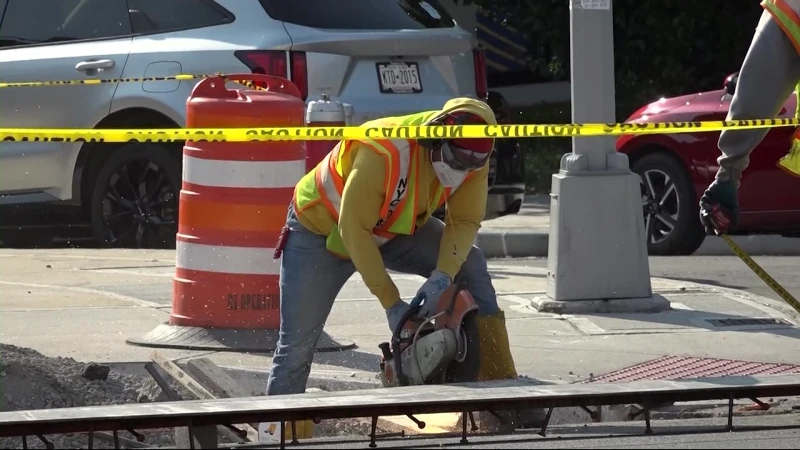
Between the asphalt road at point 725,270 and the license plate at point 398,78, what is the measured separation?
1.70 meters

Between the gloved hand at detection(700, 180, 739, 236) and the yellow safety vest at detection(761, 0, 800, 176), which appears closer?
the yellow safety vest at detection(761, 0, 800, 176)

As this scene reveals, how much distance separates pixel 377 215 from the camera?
561cm

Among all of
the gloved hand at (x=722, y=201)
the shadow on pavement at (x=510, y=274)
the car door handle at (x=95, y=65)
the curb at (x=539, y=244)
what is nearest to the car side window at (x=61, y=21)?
the car door handle at (x=95, y=65)

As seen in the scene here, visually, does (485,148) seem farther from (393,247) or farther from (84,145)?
(84,145)

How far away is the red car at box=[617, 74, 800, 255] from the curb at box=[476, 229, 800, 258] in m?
0.12

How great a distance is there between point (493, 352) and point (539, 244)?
17.1ft

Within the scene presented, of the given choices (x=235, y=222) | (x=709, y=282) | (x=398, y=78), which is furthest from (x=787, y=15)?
(x=709, y=282)

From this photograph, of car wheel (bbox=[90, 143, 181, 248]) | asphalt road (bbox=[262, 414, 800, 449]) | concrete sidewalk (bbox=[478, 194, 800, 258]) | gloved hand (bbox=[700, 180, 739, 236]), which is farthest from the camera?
concrete sidewalk (bbox=[478, 194, 800, 258])

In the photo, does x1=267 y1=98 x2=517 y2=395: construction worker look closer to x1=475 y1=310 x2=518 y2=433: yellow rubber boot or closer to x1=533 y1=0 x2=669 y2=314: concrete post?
x1=475 y1=310 x2=518 y2=433: yellow rubber boot

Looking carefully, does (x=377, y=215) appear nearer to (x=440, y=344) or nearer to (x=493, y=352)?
(x=440, y=344)

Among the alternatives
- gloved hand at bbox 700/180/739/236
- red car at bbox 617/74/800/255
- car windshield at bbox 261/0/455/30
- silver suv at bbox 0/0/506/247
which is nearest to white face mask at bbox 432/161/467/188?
gloved hand at bbox 700/180/739/236

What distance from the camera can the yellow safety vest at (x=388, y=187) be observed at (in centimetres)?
557

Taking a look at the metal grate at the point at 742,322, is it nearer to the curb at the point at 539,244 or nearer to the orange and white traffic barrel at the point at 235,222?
the orange and white traffic barrel at the point at 235,222

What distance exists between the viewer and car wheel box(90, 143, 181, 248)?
31.8 feet
